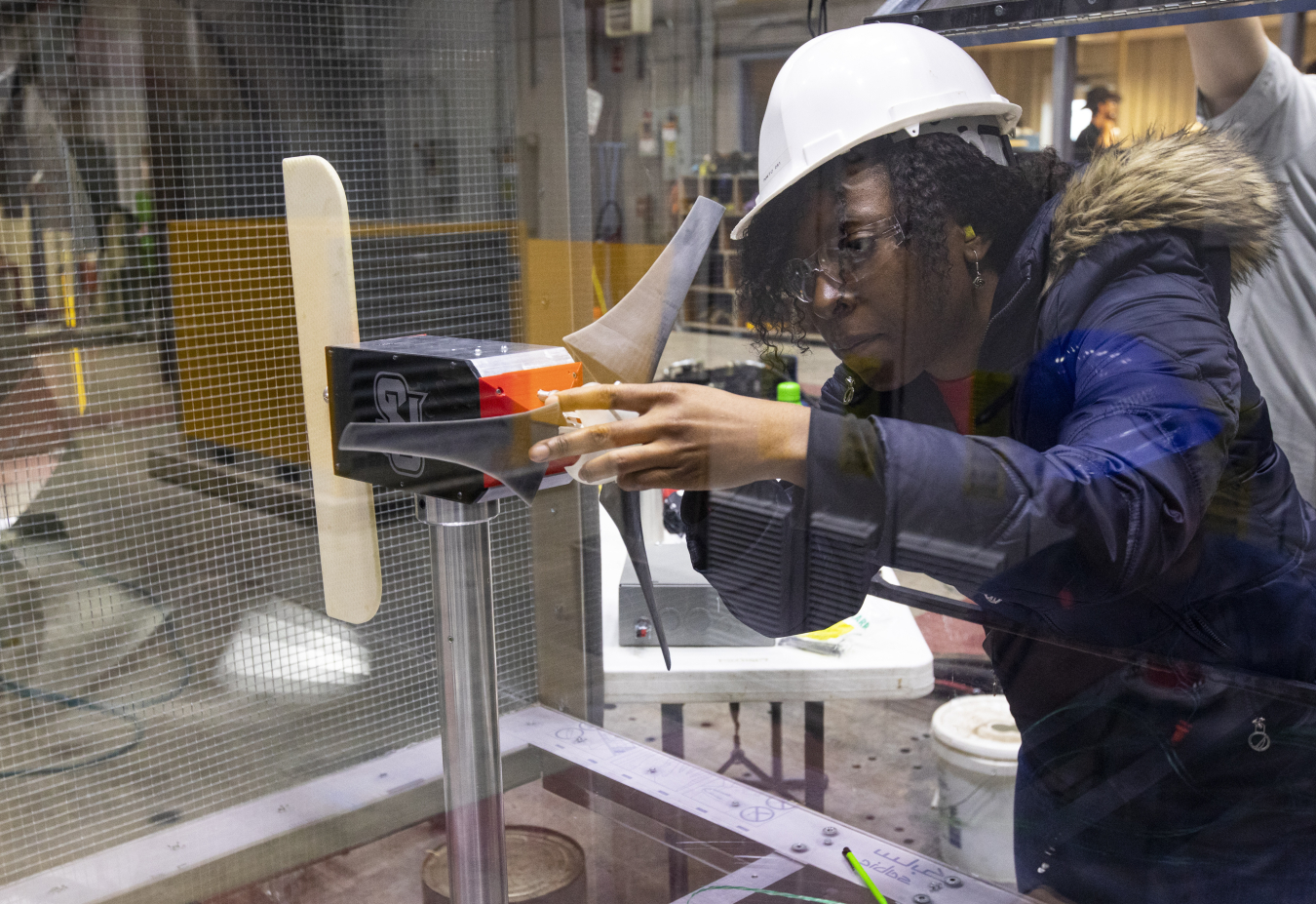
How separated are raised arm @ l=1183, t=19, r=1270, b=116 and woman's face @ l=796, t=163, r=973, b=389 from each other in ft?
0.58

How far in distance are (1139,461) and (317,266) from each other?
0.65 m

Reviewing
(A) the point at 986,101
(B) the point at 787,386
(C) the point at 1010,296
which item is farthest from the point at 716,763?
(A) the point at 986,101

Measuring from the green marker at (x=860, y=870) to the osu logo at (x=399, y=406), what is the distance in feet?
1.68

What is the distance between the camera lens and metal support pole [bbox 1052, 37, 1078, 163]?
712mm

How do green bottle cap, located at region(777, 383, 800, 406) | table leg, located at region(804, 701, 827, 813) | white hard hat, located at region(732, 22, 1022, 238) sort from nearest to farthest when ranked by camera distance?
1. white hard hat, located at region(732, 22, 1022, 238)
2. green bottle cap, located at region(777, 383, 800, 406)
3. table leg, located at region(804, 701, 827, 813)

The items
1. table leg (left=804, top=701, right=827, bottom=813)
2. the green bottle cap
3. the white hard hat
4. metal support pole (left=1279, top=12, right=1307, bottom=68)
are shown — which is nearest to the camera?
metal support pole (left=1279, top=12, right=1307, bottom=68)

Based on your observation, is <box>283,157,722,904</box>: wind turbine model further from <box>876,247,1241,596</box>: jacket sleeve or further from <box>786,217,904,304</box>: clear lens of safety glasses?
<box>876,247,1241,596</box>: jacket sleeve

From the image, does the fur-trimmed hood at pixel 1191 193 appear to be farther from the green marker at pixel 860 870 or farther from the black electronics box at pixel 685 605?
the green marker at pixel 860 870

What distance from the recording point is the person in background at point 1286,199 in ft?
2.11

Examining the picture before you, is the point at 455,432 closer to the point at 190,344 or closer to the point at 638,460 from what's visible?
the point at 638,460

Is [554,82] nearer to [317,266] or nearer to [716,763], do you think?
[317,266]

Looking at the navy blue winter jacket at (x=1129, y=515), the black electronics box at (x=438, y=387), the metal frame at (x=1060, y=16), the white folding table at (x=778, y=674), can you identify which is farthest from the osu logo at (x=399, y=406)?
the metal frame at (x=1060, y=16)

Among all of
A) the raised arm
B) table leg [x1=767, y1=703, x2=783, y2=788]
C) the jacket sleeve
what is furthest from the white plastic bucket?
the raised arm

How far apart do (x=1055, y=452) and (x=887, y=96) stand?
0.89 feet
